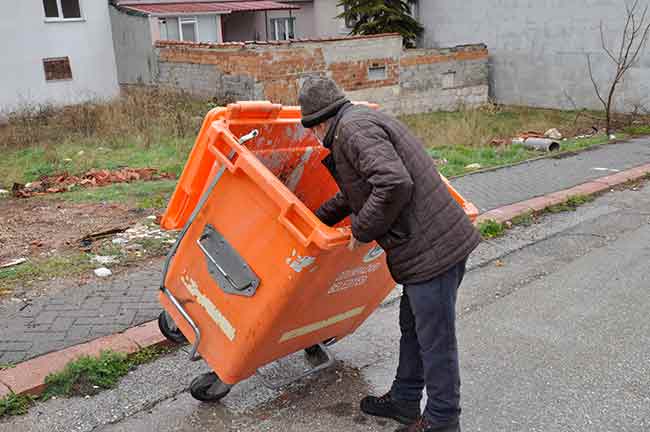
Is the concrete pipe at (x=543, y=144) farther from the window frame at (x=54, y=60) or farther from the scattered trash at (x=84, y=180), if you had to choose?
the window frame at (x=54, y=60)

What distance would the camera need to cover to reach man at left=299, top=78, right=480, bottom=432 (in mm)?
2510

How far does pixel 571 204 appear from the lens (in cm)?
716

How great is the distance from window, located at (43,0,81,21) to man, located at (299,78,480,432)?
58.6 ft

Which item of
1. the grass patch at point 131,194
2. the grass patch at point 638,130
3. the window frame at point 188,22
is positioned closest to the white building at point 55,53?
the window frame at point 188,22

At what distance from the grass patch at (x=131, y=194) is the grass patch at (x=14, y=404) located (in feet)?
12.1

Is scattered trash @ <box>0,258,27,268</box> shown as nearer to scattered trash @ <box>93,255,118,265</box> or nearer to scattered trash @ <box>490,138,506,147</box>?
scattered trash @ <box>93,255,118,265</box>

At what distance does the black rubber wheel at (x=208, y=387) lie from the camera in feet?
10.8

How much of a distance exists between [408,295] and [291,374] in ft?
3.41

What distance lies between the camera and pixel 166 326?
142 inches

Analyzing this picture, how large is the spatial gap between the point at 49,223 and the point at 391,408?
14.8 feet

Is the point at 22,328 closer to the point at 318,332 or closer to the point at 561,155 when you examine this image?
the point at 318,332

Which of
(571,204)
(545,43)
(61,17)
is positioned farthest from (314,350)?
(61,17)

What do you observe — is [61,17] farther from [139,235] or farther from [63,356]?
[63,356]

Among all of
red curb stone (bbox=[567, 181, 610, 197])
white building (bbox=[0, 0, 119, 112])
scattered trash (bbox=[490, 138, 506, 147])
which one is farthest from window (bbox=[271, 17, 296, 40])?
red curb stone (bbox=[567, 181, 610, 197])
